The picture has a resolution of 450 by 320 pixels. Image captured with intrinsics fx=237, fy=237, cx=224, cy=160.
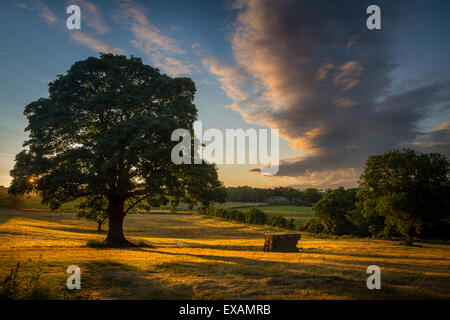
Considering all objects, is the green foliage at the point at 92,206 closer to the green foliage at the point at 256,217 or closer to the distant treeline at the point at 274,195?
the green foliage at the point at 256,217

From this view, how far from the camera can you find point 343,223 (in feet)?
211

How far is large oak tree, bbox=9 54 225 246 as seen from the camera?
18391 millimetres

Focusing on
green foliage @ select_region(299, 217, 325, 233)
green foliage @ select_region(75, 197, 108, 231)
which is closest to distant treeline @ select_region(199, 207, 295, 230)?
green foliage @ select_region(299, 217, 325, 233)

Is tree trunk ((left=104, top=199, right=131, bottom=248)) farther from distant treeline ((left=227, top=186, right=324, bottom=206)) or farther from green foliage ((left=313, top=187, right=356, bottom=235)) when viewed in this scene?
distant treeline ((left=227, top=186, right=324, bottom=206))

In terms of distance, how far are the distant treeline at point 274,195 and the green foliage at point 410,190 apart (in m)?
109

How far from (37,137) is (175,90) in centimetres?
1198

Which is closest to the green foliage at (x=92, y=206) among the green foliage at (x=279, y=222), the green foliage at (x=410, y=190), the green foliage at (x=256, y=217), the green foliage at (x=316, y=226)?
the green foliage at (x=410, y=190)

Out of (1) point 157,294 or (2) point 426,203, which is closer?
(1) point 157,294

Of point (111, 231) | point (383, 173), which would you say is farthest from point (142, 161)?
point (383, 173)

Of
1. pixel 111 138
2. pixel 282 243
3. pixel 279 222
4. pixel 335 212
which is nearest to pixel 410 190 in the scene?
pixel 282 243

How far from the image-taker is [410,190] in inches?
1155

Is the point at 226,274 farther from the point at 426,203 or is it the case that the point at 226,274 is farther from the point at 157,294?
the point at 426,203

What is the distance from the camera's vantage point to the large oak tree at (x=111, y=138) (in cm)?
1839
